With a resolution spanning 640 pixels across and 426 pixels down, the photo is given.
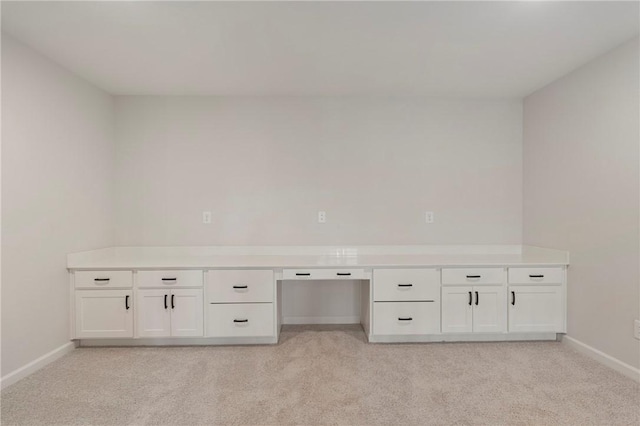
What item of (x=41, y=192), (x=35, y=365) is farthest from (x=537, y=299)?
(x=41, y=192)

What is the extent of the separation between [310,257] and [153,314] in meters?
1.47

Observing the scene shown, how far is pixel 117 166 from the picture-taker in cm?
337

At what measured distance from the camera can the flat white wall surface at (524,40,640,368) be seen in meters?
2.31

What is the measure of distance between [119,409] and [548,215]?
3.69 m

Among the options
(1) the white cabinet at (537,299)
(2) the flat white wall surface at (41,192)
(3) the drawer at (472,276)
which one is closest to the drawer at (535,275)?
(1) the white cabinet at (537,299)

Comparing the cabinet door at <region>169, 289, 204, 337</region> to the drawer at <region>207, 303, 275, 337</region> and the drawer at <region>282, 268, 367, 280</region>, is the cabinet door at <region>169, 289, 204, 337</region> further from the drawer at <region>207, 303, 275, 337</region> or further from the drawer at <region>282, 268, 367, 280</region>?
the drawer at <region>282, 268, 367, 280</region>

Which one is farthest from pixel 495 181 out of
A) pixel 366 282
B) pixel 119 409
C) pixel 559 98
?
pixel 119 409

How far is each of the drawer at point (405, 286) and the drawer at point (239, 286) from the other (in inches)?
36.9

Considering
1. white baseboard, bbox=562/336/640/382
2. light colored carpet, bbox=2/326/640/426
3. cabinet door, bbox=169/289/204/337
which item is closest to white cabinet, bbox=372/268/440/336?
light colored carpet, bbox=2/326/640/426

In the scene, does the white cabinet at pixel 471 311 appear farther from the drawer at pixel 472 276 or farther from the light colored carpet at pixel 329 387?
the light colored carpet at pixel 329 387

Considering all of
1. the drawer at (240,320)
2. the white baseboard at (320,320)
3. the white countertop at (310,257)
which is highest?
the white countertop at (310,257)

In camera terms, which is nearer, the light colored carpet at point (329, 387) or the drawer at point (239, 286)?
the light colored carpet at point (329, 387)

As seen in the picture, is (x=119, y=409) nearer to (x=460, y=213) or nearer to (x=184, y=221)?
(x=184, y=221)

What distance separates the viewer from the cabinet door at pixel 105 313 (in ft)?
9.07
